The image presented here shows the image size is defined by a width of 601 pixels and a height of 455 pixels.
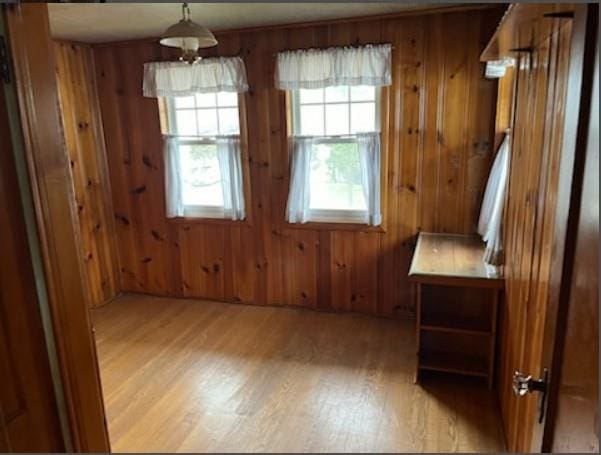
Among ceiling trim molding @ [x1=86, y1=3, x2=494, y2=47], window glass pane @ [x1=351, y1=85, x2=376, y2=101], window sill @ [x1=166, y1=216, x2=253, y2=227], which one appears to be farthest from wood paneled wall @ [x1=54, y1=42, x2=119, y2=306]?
window glass pane @ [x1=351, y1=85, x2=376, y2=101]

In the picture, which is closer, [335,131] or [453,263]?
[453,263]

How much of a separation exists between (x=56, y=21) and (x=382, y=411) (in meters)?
3.30

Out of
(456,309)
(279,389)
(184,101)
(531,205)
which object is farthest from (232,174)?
(531,205)

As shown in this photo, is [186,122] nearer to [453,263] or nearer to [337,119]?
[337,119]

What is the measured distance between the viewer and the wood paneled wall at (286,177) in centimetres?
326

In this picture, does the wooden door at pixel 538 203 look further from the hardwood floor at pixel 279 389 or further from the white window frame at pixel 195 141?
the white window frame at pixel 195 141

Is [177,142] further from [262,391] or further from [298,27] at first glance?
[262,391]

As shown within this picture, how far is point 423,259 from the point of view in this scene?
2943 millimetres

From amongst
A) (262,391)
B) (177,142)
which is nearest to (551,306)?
(262,391)

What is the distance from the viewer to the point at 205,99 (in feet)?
12.7

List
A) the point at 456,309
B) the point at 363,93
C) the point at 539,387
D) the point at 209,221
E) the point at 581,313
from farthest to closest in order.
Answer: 1. the point at 209,221
2. the point at 363,93
3. the point at 456,309
4. the point at 539,387
5. the point at 581,313

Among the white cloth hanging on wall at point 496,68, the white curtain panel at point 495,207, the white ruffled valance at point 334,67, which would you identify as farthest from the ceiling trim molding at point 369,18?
the white curtain panel at point 495,207

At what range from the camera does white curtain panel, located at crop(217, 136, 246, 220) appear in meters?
3.78

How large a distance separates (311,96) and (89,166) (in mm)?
2126
